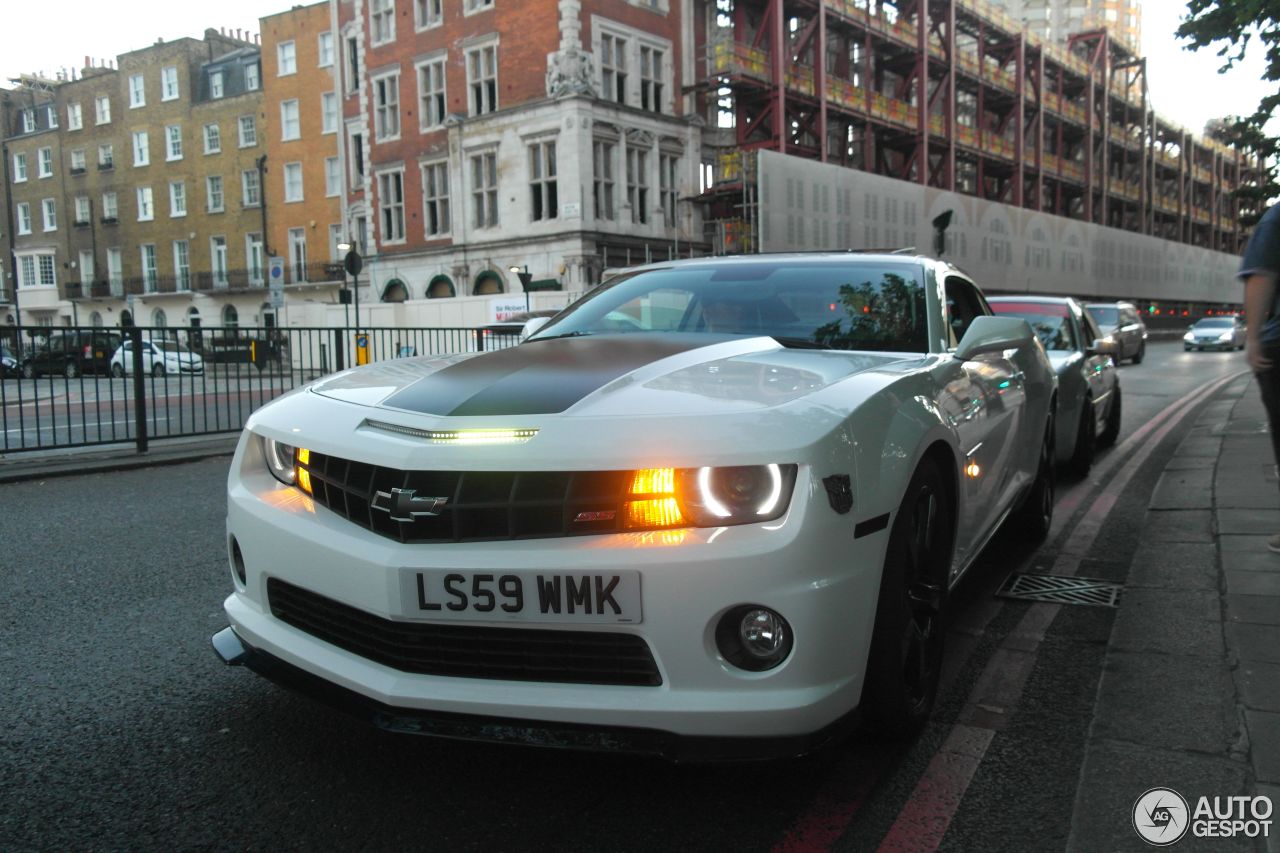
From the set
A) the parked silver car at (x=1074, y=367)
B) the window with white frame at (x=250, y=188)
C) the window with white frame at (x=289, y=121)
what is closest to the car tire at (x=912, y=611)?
the parked silver car at (x=1074, y=367)

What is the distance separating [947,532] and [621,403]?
4.11 feet

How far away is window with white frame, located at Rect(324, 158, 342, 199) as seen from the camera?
44.3m

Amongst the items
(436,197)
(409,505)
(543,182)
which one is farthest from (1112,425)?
(436,197)

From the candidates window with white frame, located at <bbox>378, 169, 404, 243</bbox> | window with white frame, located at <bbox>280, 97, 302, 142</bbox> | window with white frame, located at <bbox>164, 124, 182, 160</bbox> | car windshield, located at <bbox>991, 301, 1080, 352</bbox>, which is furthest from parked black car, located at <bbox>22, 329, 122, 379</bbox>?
window with white frame, located at <bbox>164, 124, 182, 160</bbox>

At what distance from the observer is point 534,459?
2.18 metres

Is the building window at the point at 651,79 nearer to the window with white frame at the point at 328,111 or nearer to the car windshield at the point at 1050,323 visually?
the window with white frame at the point at 328,111

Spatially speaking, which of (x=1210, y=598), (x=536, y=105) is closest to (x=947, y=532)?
(x=1210, y=598)

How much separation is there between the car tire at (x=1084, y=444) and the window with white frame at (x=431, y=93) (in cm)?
3190

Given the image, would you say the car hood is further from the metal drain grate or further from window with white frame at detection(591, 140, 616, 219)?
window with white frame at detection(591, 140, 616, 219)

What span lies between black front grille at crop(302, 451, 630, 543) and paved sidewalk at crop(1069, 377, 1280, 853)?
1311 millimetres

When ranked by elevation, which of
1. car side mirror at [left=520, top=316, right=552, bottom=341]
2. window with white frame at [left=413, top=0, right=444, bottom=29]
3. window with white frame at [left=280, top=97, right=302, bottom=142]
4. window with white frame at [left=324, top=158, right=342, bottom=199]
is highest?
window with white frame at [left=413, top=0, right=444, bottom=29]

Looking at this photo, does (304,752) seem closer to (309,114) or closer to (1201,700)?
(1201,700)

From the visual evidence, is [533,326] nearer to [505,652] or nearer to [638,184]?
[505,652]

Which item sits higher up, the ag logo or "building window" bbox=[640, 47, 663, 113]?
"building window" bbox=[640, 47, 663, 113]
